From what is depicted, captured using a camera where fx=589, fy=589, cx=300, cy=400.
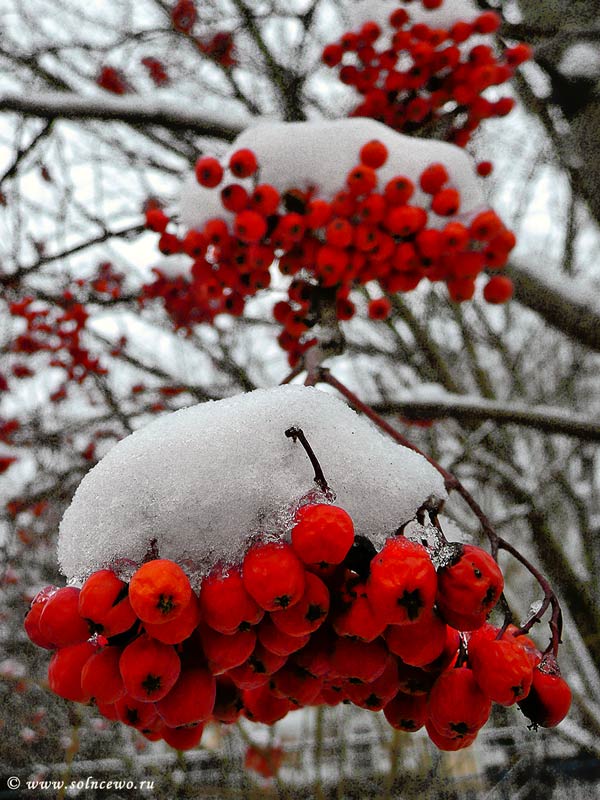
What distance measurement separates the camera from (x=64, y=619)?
2.49ft

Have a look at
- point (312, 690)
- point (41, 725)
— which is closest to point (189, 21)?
point (312, 690)

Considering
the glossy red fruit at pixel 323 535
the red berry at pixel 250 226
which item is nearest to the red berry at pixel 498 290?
the red berry at pixel 250 226

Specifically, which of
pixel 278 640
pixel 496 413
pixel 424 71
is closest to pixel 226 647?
pixel 278 640

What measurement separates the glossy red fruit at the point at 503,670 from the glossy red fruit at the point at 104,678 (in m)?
0.45

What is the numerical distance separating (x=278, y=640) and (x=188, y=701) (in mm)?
141

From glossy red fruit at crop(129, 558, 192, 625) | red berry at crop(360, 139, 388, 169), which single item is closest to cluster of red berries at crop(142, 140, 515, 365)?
red berry at crop(360, 139, 388, 169)

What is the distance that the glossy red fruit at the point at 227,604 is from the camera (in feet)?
2.29

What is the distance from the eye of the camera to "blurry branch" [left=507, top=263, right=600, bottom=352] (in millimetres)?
2529

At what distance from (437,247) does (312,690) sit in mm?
1297

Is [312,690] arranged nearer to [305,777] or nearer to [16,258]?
[305,777]

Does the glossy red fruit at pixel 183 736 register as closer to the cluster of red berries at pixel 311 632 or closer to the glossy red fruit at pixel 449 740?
the cluster of red berries at pixel 311 632

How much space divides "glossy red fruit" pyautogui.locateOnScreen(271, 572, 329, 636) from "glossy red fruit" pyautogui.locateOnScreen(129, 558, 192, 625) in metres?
0.12

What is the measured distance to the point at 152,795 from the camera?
2.29m

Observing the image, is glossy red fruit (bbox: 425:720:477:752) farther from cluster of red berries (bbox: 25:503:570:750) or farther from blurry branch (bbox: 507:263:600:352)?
blurry branch (bbox: 507:263:600:352)
